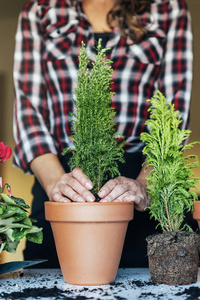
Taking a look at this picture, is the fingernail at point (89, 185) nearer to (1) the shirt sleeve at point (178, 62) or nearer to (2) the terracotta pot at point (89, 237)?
(2) the terracotta pot at point (89, 237)

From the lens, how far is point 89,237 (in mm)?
1192

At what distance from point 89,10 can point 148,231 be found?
46.4 inches

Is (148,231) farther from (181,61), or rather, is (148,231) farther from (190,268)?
(181,61)

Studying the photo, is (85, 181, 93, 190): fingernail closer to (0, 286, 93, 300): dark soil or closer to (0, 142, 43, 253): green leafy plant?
(0, 142, 43, 253): green leafy plant

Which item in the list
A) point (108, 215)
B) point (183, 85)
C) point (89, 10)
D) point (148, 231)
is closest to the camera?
point (108, 215)

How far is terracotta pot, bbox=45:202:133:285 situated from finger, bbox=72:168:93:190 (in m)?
0.11

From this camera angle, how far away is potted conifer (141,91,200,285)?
117 cm

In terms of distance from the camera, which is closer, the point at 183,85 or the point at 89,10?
the point at 183,85

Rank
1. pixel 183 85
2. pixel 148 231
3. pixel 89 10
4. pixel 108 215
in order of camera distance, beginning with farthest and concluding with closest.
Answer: pixel 89 10 < pixel 183 85 < pixel 148 231 < pixel 108 215

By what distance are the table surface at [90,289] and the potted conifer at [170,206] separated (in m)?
0.04

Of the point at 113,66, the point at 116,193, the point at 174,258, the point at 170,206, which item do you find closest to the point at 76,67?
the point at 113,66

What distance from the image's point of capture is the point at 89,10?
2.11 metres

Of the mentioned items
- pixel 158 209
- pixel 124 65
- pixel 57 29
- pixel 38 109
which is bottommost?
pixel 158 209

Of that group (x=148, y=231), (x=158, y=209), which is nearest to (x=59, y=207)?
(x=158, y=209)
